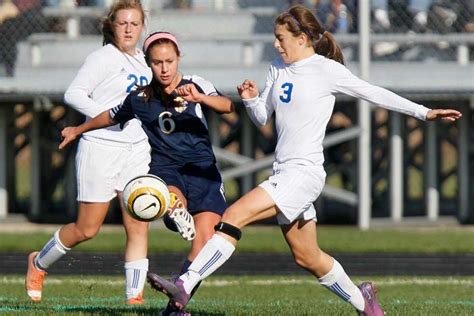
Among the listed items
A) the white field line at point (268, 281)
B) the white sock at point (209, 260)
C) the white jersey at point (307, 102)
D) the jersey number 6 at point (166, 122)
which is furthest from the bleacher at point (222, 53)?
the white sock at point (209, 260)

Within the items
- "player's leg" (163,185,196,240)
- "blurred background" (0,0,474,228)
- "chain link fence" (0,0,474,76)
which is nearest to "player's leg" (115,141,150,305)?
"player's leg" (163,185,196,240)

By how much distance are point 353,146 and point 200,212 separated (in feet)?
45.0

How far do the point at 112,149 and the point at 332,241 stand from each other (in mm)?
7803

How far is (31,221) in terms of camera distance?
22.3 m

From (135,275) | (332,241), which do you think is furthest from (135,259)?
(332,241)

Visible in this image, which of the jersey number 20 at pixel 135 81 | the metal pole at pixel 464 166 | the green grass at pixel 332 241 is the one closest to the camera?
the jersey number 20 at pixel 135 81

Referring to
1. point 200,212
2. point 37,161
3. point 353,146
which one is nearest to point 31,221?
point 37,161

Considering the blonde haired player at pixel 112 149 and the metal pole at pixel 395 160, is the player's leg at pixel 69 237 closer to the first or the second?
the blonde haired player at pixel 112 149

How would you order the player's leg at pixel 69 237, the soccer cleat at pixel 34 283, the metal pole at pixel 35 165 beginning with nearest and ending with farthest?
1. the player's leg at pixel 69 237
2. the soccer cleat at pixel 34 283
3. the metal pole at pixel 35 165

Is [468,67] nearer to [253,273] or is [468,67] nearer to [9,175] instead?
[253,273]

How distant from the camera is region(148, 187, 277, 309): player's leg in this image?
851 cm

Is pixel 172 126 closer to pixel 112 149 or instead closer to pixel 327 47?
pixel 327 47

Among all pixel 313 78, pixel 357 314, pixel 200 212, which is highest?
pixel 313 78

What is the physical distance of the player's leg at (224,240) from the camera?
851 centimetres
